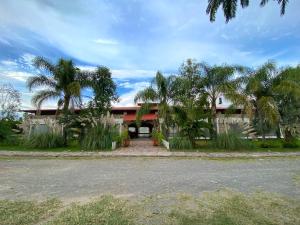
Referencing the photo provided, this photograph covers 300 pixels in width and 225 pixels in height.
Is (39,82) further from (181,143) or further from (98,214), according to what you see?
(98,214)

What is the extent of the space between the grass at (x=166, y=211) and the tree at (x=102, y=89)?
14.8 meters

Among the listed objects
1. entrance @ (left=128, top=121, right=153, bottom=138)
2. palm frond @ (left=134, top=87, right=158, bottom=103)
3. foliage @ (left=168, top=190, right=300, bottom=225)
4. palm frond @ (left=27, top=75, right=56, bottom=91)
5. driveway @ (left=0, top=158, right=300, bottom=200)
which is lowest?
foliage @ (left=168, top=190, right=300, bottom=225)

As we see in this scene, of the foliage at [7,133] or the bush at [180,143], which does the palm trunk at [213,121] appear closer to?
the bush at [180,143]

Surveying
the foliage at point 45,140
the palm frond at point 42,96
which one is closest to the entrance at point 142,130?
the palm frond at point 42,96

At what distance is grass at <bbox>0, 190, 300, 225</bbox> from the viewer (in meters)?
3.96

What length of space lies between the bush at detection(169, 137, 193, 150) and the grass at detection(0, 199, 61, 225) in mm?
11353

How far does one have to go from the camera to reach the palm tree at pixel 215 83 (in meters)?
16.2

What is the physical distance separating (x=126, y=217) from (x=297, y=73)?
56.7ft

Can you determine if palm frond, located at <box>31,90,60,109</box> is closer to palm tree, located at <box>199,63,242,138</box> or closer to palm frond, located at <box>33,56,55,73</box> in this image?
palm frond, located at <box>33,56,55,73</box>

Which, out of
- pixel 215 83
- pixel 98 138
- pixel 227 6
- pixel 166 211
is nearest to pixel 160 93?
pixel 215 83

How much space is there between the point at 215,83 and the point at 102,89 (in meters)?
8.89

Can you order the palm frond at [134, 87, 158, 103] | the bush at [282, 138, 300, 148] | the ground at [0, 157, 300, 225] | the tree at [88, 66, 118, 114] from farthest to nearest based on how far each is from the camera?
the tree at [88, 66, 118, 114]
the palm frond at [134, 87, 158, 103]
the bush at [282, 138, 300, 148]
the ground at [0, 157, 300, 225]

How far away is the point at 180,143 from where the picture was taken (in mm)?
15914

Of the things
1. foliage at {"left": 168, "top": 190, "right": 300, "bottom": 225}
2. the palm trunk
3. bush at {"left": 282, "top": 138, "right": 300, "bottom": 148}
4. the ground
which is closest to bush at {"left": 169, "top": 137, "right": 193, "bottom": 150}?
the palm trunk
